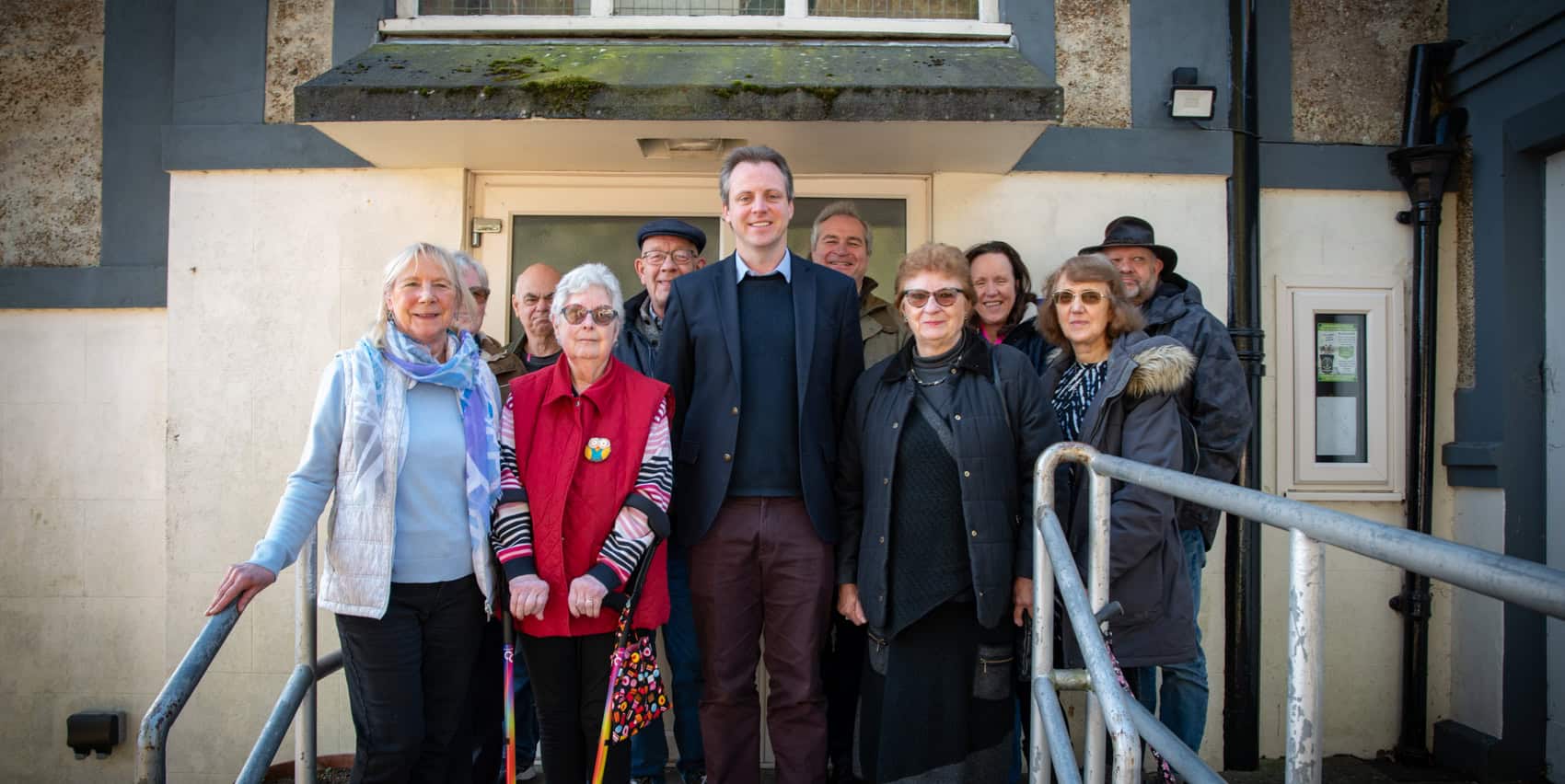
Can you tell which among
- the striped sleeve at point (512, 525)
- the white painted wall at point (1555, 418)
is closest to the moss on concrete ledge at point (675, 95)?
the striped sleeve at point (512, 525)

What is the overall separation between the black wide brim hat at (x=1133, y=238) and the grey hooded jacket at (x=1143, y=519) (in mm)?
1003

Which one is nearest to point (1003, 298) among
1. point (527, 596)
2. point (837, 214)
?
point (837, 214)

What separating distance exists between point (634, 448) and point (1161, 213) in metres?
2.88

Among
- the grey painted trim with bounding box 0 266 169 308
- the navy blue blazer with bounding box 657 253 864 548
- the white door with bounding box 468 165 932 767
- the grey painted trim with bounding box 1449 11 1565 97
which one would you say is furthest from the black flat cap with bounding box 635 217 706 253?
the grey painted trim with bounding box 1449 11 1565 97

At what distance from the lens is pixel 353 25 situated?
417cm

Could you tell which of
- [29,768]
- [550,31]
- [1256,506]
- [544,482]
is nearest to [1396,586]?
[1256,506]

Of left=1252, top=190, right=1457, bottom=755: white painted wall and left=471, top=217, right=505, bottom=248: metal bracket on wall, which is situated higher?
left=471, top=217, right=505, bottom=248: metal bracket on wall

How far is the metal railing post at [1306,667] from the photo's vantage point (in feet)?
4.38

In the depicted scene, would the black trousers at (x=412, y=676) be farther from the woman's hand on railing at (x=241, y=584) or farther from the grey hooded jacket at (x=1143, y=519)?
the grey hooded jacket at (x=1143, y=519)

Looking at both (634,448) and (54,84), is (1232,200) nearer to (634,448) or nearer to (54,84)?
(634,448)

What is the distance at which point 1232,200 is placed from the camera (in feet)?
13.6

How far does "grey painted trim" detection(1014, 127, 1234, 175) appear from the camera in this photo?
4145 mm

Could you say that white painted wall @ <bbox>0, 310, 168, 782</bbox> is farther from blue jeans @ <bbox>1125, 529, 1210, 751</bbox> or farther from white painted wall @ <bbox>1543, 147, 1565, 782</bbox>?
white painted wall @ <bbox>1543, 147, 1565, 782</bbox>

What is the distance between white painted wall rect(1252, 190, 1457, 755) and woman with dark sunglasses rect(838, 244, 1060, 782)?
225 cm
